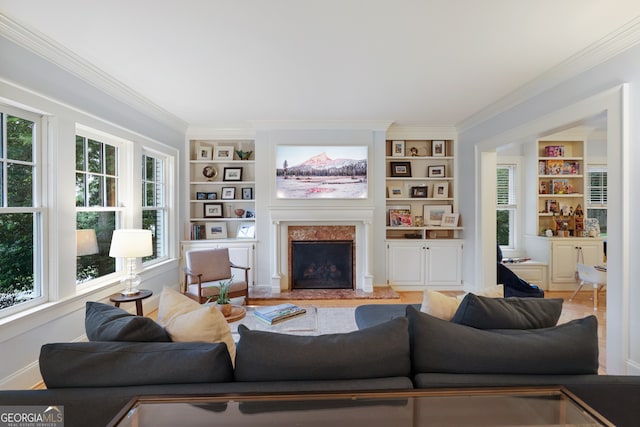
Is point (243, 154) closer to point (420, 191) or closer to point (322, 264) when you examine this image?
point (322, 264)

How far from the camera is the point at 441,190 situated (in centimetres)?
527

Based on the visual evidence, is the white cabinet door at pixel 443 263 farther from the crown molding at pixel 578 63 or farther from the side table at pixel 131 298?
the side table at pixel 131 298

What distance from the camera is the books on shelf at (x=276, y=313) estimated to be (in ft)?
8.81

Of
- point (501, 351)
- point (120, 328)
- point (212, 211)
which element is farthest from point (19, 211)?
point (501, 351)

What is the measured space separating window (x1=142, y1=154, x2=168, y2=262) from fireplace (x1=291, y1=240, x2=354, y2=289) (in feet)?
6.36

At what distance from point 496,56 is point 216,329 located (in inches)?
117

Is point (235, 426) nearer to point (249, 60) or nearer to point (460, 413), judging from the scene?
point (460, 413)

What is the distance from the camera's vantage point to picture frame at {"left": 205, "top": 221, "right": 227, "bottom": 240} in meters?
5.24

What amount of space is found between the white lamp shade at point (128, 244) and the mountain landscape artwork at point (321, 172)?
2.13 meters

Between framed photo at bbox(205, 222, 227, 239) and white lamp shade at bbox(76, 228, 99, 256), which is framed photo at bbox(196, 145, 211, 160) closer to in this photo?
framed photo at bbox(205, 222, 227, 239)

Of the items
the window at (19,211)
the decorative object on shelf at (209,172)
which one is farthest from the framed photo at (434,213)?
the window at (19,211)

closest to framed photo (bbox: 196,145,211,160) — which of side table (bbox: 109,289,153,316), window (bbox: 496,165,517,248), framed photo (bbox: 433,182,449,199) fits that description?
side table (bbox: 109,289,153,316)

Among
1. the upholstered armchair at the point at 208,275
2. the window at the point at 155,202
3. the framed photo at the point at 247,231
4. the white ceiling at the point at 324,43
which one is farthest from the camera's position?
the framed photo at the point at 247,231

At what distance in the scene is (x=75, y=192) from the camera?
9.45ft
